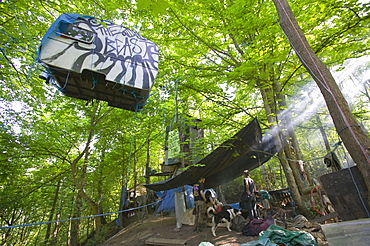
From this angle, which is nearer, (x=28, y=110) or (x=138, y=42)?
(x=138, y=42)

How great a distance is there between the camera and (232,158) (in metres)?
4.33

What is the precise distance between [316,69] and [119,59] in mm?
2407

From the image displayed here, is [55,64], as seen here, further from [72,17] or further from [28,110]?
[28,110]

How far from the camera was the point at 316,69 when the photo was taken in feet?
6.21

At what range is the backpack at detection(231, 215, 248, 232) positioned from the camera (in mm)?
3580

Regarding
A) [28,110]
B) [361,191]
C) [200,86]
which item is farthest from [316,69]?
[28,110]

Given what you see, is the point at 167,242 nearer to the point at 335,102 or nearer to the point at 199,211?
the point at 199,211

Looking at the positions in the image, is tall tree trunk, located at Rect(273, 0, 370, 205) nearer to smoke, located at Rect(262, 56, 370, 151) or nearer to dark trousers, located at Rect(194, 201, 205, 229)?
smoke, located at Rect(262, 56, 370, 151)

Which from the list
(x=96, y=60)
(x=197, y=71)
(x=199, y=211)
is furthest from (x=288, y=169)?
(x=96, y=60)

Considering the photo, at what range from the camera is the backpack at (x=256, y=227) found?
9.98 ft

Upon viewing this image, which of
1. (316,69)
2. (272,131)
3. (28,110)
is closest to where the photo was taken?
(316,69)

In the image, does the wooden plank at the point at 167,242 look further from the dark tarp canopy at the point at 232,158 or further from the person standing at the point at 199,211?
the dark tarp canopy at the point at 232,158

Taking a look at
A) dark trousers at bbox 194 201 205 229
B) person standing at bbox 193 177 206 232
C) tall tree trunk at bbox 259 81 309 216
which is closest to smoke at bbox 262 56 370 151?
tall tree trunk at bbox 259 81 309 216

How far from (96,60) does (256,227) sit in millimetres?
3743
